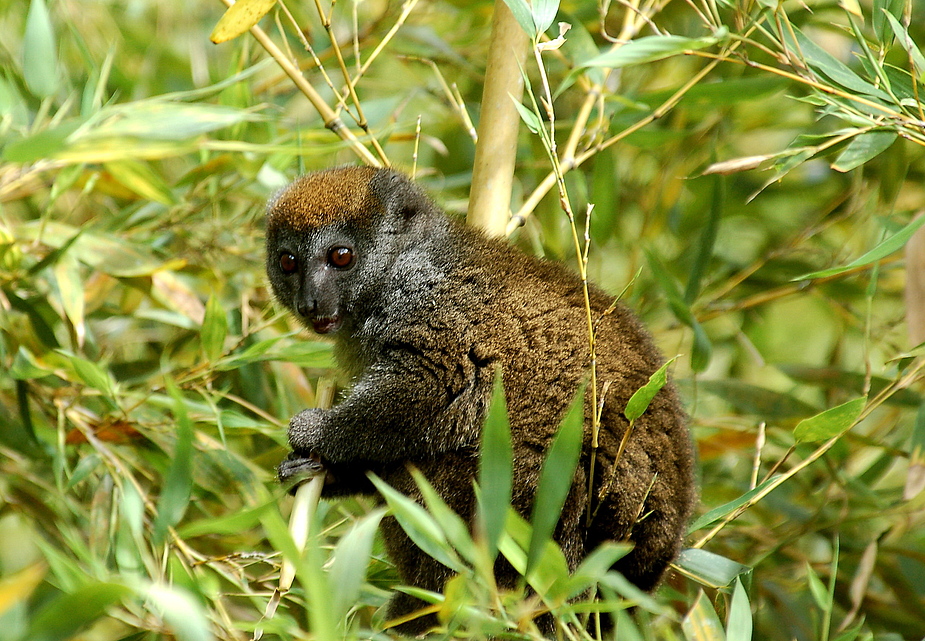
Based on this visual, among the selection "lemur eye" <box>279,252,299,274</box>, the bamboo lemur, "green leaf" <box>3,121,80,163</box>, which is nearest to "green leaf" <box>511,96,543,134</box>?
the bamboo lemur

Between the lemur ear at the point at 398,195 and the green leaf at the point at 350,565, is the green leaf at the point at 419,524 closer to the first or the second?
the green leaf at the point at 350,565

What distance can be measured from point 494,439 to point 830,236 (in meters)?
4.09

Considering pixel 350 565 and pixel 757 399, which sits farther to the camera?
pixel 757 399

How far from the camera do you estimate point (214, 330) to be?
3.18 m

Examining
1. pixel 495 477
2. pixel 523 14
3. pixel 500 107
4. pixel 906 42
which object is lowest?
pixel 495 477

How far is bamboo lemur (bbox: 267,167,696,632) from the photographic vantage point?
2.71 m

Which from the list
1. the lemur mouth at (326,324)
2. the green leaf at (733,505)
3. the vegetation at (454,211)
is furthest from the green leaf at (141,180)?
the green leaf at (733,505)

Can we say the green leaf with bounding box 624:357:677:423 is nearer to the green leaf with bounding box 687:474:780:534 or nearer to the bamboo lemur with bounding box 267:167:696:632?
the bamboo lemur with bounding box 267:167:696:632

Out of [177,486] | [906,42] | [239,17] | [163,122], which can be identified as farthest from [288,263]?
[906,42]

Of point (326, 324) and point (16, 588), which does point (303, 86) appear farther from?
point (16, 588)

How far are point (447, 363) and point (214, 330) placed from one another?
2.67 ft

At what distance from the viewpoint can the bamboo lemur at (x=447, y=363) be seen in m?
2.71

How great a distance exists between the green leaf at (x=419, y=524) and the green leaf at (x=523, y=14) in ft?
3.92

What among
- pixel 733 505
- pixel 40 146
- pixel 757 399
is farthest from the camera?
pixel 757 399
